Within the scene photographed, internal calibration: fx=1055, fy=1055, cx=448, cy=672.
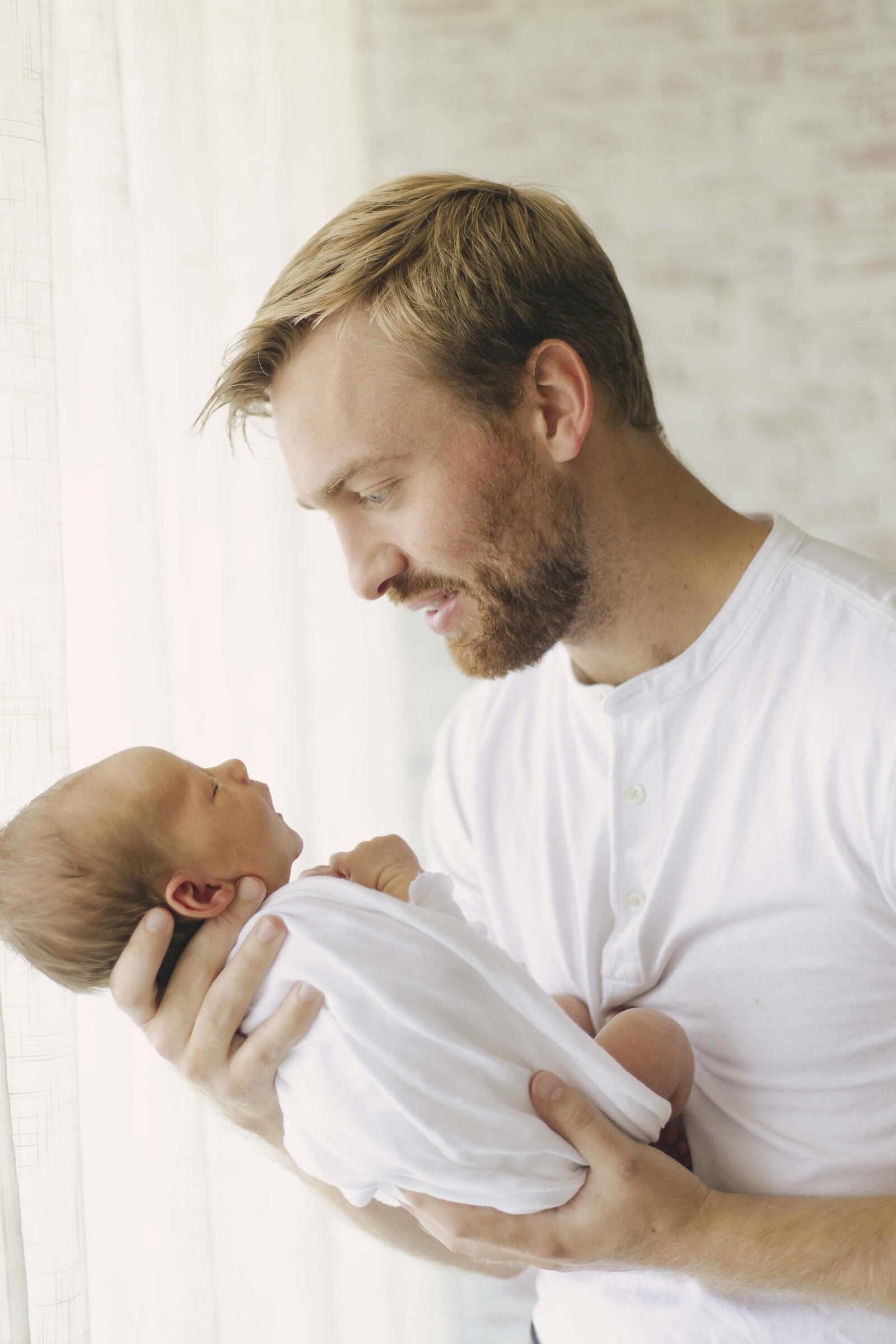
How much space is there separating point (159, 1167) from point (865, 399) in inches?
74.9

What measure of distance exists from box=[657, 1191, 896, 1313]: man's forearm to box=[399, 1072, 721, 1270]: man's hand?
0.02 meters

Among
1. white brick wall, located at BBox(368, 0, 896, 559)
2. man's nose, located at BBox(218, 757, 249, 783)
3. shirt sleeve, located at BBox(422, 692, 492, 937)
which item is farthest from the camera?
white brick wall, located at BBox(368, 0, 896, 559)

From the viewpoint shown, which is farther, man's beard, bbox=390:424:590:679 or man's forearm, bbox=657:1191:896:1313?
man's beard, bbox=390:424:590:679

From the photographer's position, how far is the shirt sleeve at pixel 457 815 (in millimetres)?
1686

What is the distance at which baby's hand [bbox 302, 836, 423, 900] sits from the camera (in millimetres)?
1354

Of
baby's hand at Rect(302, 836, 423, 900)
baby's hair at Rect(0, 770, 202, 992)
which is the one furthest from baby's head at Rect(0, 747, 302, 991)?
baby's hand at Rect(302, 836, 423, 900)

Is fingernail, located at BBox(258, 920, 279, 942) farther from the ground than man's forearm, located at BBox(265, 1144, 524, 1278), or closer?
farther from the ground

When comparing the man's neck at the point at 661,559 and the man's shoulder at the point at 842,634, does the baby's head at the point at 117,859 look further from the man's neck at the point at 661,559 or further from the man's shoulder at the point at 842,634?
the man's shoulder at the point at 842,634

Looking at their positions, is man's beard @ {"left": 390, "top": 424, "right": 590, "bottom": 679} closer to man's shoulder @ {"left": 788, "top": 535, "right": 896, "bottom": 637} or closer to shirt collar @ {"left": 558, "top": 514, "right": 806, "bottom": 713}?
shirt collar @ {"left": 558, "top": 514, "right": 806, "bottom": 713}

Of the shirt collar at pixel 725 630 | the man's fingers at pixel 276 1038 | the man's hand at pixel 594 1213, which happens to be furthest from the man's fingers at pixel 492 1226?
the shirt collar at pixel 725 630

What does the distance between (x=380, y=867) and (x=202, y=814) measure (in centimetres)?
26

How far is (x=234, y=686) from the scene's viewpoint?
1809 millimetres

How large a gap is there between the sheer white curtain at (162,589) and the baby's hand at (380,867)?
1.11 ft

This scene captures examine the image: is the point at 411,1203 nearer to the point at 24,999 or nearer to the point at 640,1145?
the point at 640,1145
